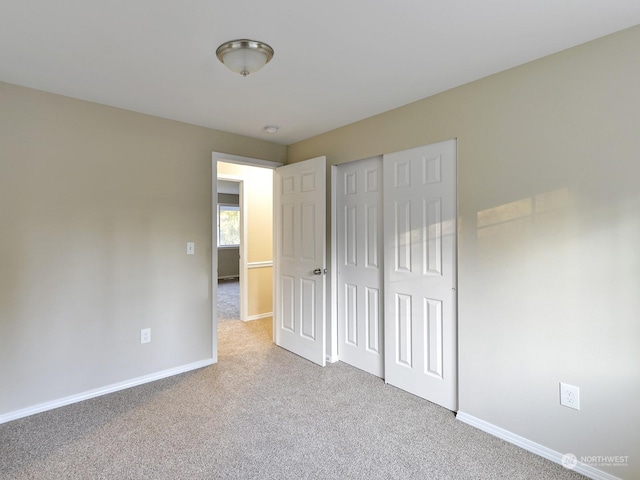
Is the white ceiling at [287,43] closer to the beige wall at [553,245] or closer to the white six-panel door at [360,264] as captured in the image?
the beige wall at [553,245]

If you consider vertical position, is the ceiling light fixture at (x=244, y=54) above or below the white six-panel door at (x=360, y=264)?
above

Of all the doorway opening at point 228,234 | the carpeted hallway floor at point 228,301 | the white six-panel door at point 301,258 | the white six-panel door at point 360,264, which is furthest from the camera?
the doorway opening at point 228,234

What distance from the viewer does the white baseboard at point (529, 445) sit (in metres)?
1.74

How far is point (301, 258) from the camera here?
134 inches

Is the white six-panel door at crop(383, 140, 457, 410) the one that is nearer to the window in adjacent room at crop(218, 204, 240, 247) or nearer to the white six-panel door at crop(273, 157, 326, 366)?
the white six-panel door at crop(273, 157, 326, 366)

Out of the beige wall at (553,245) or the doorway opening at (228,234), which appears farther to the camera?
the doorway opening at (228,234)

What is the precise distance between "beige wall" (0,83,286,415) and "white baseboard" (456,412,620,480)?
2346 mm

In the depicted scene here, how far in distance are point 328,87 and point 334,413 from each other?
2.30 metres

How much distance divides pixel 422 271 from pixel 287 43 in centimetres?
178

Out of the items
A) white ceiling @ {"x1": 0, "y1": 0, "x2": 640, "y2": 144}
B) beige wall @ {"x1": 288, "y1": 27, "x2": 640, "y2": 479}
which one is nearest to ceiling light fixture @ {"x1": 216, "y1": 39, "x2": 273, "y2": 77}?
white ceiling @ {"x1": 0, "y1": 0, "x2": 640, "y2": 144}

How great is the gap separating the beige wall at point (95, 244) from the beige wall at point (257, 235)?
4.83ft

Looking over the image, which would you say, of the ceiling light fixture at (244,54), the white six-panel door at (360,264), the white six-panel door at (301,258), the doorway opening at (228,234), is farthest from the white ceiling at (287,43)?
the doorway opening at (228,234)

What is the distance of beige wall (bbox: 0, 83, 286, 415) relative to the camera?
2293 mm

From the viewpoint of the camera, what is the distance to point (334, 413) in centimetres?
237
